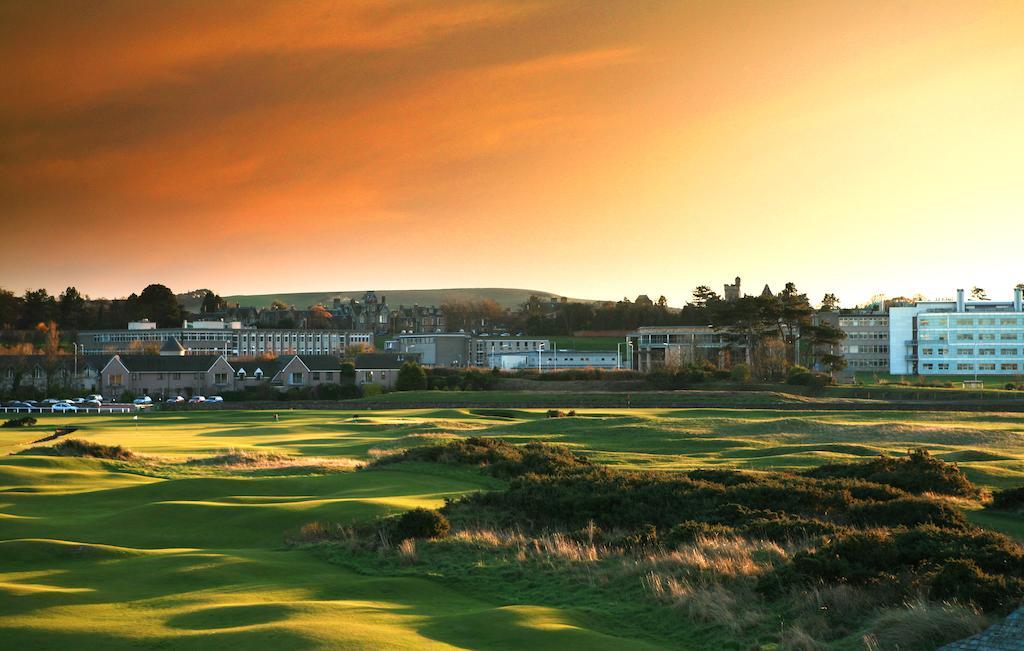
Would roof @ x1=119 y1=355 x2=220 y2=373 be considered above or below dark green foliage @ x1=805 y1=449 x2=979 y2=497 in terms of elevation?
above

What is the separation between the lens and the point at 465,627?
14.5 metres

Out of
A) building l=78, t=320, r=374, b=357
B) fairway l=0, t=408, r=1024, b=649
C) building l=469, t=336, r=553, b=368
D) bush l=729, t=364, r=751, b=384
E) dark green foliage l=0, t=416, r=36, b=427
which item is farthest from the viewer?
building l=78, t=320, r=374, b=357

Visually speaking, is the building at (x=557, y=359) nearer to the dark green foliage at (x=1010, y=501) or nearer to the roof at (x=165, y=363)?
the roof at (x=165, y=363)

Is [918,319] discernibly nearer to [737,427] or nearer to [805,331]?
[805,331]

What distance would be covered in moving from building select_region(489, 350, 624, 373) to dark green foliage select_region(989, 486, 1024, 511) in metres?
123

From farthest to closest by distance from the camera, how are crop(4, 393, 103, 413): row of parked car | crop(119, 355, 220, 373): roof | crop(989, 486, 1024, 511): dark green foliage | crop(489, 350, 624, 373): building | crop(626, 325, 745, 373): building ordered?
crop(489, 350, 624, 373): building < crop(626, 325, 745, 373): building < crop(119, 355, 220, 373): roof < crop(4, 393, 103, 413): row of parked car < crop(989, 486, 1024, 511): dark green foliage

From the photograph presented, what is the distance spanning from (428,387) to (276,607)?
94476 millimetres

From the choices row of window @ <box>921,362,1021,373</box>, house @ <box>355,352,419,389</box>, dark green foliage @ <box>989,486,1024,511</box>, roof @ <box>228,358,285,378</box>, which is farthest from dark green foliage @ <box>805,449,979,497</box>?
row of window @ <box>921,362,1021,373</box>

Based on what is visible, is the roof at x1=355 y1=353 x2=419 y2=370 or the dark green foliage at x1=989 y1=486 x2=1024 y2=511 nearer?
the dark green foliage at x1=989 y1=486 x2=1024 y2=511

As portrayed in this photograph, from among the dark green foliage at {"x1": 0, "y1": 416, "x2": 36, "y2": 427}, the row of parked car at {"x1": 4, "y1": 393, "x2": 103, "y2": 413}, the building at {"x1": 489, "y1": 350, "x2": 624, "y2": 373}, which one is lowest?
the row of parked car at {"x1": 4, "y1": 393, "x2": 103, "y2": 413}

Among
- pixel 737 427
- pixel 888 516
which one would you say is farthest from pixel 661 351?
pixel 888 516

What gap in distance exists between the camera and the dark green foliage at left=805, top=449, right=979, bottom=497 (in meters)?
30.5

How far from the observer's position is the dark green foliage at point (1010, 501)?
27144 mm

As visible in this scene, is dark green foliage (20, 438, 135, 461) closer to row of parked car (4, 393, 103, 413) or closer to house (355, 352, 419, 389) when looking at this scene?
row of parked car (4, 393, 103, 413)
